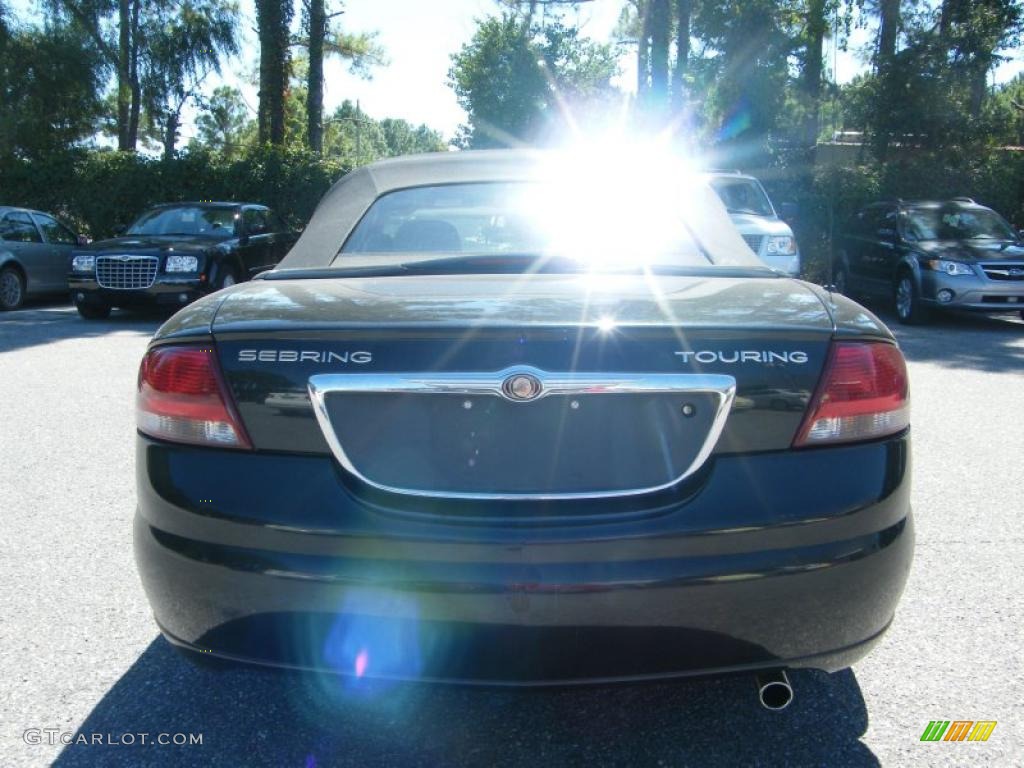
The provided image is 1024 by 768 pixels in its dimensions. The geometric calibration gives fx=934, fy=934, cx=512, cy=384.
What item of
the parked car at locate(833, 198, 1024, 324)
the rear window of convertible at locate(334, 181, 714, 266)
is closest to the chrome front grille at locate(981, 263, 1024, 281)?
the parked car at locate(833, 198, 1024, 324)

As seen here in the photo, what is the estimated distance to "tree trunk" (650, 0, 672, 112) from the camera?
18.7 m

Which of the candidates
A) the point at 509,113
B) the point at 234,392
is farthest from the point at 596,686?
the point at 509,113

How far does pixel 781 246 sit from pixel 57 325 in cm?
975

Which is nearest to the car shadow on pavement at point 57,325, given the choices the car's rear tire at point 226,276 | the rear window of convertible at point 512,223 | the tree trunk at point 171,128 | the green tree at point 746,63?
the car's rear tire at point 226,276

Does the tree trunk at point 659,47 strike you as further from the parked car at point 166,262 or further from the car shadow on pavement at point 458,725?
the car shadow on pavement at point 458,725

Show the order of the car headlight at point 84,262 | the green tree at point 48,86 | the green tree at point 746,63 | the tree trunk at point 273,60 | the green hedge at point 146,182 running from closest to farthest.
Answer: the car headlight at point 84,262
the green hedge at point 146,182
the tree trunk at point 273,60
the green tree at point 746,63
the green tree at point 48,86

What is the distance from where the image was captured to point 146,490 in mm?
2240

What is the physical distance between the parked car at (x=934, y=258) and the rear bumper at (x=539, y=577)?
1130 cm

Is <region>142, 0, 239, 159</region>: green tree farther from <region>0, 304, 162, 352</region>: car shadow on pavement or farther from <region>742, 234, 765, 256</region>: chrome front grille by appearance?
<region>742, 234, 765, 256</region>: chrome front grille

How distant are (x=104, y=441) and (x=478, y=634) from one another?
448 cm

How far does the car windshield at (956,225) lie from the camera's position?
13172 millimetres

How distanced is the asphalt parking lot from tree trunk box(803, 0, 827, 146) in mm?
19897

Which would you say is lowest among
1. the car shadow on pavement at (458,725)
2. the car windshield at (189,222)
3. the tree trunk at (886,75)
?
the car shadow on pavement at (458,725)

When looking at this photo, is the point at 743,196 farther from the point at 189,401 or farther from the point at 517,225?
the point at 189,401
